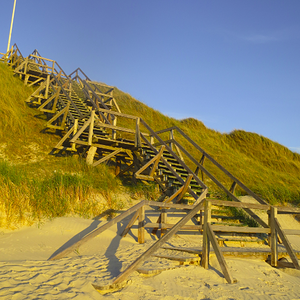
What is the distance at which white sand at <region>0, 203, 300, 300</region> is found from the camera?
3237 mm

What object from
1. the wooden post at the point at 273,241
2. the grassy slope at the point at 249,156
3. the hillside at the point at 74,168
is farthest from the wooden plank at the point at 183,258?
the grassy slope at the point at 249,156

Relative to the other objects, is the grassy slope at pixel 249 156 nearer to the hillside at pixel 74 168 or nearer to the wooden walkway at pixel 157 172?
the hillside at pixel 74 168

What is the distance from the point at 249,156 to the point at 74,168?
1146 cm

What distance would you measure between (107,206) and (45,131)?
621cm

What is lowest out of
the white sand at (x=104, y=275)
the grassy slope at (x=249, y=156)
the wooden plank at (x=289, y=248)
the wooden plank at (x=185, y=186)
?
the white sand at (x=104, y=275)

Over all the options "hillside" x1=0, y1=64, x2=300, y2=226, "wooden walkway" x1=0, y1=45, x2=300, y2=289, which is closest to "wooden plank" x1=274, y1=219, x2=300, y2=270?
"wooden walkway" x1=0, y1=45, x2=300, y2=289

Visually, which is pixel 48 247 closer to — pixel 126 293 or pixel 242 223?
pixel 126 293

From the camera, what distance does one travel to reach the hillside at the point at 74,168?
6.59 meters

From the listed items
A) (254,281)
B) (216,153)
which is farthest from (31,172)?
(216,153)

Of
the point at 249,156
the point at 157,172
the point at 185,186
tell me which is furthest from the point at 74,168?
the point at 249,156

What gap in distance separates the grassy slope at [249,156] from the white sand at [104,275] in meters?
6.49

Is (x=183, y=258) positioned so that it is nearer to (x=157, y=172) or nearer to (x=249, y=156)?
(x=157, y=172)

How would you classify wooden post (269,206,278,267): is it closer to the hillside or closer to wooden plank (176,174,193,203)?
wooden plank (176,174,193,203)

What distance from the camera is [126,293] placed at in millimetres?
3387
